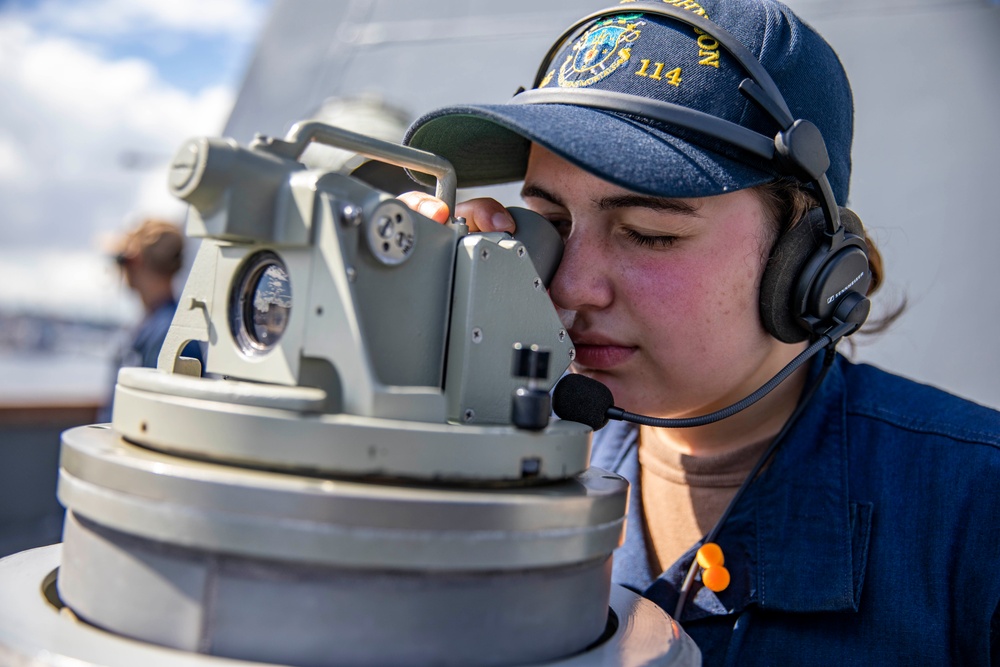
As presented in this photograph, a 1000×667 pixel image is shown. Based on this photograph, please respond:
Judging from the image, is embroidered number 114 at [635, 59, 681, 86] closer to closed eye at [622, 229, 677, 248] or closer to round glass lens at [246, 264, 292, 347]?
closed eye at [622, 229, 677, 248]

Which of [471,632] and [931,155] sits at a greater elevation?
[931,155]

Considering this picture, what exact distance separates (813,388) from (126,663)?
1.06 metres

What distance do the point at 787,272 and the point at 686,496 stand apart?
1.47 ft

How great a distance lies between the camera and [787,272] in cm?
116

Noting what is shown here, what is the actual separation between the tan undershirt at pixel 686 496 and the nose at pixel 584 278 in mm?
420

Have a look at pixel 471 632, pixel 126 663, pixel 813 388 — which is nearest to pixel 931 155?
pixel 813 388

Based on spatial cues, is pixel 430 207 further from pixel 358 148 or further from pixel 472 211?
pixel 472 211

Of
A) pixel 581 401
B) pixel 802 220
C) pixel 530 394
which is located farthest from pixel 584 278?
pixel 530 394

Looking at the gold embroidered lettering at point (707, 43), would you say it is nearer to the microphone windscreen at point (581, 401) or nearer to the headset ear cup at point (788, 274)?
the headset ear cup at point (788, 274)

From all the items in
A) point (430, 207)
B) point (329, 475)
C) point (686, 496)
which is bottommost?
point (686, 496)

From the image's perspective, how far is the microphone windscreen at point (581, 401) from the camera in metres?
0.99

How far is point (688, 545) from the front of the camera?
1.38 meters

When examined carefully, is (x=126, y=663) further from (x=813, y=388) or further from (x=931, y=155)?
(x=931, y=155)

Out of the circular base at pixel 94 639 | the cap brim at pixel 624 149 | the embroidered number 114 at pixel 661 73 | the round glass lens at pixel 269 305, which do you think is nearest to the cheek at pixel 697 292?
the cap brim at pixel 624 149
